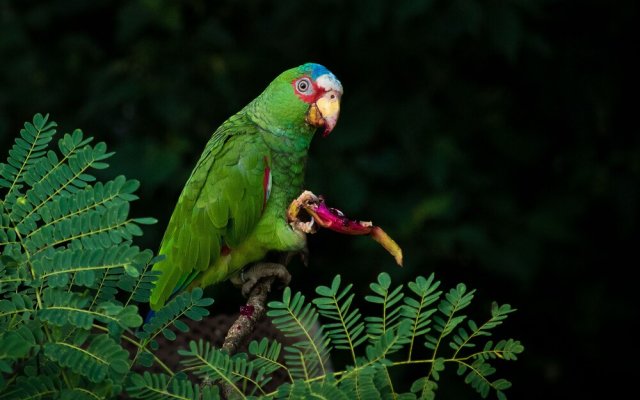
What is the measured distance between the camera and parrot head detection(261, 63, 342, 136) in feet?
3.64

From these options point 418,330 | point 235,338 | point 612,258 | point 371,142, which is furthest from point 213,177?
point 612,258

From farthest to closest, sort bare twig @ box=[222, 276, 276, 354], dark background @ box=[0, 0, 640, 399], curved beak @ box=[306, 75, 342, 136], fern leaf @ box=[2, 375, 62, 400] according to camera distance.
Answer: dark background @ box=[0, 0, 640, 399], curved beak @ box=[306, 75, 342, 136], bare twig @ box=[222, 276, 276, 354], fern leaf @ box=[2, 375, 62, 400]

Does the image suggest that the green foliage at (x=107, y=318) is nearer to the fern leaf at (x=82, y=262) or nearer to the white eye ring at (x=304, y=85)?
the fern leaf at (x=82, y=262)

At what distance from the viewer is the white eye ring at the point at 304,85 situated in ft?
3.69

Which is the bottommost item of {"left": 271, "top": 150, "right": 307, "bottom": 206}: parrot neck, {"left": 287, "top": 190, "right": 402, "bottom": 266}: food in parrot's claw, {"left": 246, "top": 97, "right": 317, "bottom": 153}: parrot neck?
{"left": 287, "top": 190, "right": 402, "bottom": 266}: food in parrot's claw

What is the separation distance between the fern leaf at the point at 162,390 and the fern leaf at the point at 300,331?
7 cm

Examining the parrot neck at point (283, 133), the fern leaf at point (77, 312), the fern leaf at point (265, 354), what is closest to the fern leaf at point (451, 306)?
the fern leaf at point (265, 354)

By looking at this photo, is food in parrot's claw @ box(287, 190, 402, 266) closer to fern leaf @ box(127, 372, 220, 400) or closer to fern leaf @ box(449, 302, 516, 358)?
fern leaf @ box(449, 302, 516, 358)

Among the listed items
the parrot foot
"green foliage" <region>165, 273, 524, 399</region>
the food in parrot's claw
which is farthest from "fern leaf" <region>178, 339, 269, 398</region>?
the parrot foot

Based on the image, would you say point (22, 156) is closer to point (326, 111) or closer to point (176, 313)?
point (176, 313)

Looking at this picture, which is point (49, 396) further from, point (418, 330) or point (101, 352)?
point (418, 330)

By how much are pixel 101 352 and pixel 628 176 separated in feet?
6.80

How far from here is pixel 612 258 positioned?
255cm

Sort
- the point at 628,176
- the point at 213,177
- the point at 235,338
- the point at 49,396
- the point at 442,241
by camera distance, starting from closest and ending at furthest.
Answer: the point at 49,396 → the point at 235,338 → the point at 213,177 → the point at 442,241 → the point at 628,176
